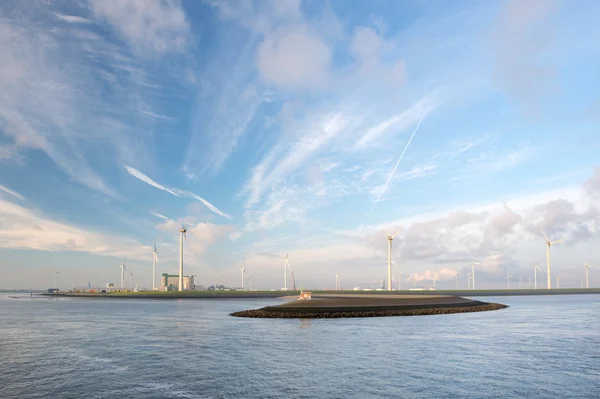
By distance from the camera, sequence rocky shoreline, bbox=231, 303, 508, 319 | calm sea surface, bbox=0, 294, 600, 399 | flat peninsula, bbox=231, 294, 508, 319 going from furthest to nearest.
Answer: flat peninsula, bbox=231, 294, 508, 319
rocky shoreline, bbox=231, 303, 508, 319
calm sea surface, bbox=0, 294, 600, 399

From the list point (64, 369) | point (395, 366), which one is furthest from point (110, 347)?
point (395, 366)

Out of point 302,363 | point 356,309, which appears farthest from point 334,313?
point 302,363

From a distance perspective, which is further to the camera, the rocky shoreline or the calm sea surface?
the rocky shoreline

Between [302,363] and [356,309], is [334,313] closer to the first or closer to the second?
[356,309]

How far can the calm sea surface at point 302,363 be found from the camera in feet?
116

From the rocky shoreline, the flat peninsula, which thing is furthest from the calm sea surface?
the flat peninsula

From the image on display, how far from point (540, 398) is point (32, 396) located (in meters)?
37.0

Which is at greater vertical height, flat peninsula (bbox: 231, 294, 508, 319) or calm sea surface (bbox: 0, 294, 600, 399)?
calm sea surface (bbox: 0, 294, 600, 399)

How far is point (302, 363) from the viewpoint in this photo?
46375 mm

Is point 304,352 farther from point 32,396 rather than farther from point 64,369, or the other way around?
point 32,396

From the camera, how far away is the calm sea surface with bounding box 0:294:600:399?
116 feet

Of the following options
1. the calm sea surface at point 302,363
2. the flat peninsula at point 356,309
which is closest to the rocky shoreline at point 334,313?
the flat peninsula at point 356,309

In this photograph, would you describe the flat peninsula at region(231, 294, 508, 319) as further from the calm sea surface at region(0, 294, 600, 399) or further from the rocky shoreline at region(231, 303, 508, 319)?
the calm sea surface at region(0, 294, 600, 399)

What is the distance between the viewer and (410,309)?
118812 mm
